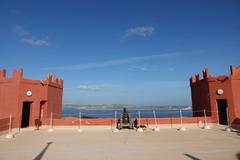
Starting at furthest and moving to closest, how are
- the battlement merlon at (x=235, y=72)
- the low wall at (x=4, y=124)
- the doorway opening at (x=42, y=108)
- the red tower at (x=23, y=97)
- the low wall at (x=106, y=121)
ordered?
the doorway opening at (x=42, y=108) → the battlement merlon at (x=235, y=72) → the low wall at (x=106, y=121) → the red tower at (x=23, y=97) → the low wall at (x=4, y=124)

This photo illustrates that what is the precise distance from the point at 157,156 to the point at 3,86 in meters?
12.7

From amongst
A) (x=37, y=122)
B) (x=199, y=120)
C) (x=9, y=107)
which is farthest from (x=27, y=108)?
(x=199, y=120)

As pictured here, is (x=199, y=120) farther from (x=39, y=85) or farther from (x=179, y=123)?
(x=39, y=85)

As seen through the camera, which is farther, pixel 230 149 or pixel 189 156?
pixel 230 149

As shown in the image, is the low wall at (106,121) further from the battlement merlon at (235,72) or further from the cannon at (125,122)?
the battlement merlon at (235,72)

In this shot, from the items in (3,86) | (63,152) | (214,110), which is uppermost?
(3,86)

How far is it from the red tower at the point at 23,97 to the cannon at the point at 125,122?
18.8 ft

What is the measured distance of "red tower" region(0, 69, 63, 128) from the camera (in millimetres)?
14508

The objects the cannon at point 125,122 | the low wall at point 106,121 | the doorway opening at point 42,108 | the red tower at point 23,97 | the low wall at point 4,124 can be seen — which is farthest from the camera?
the doorway opening at point 42,108

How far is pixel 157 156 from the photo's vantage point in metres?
6.79

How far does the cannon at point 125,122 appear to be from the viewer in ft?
47.2

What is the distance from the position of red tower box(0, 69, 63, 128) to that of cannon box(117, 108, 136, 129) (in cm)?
574

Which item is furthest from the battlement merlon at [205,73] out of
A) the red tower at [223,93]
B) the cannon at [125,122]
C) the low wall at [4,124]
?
the low wall at [4,124]

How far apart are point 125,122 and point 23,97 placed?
7460 millimetres
